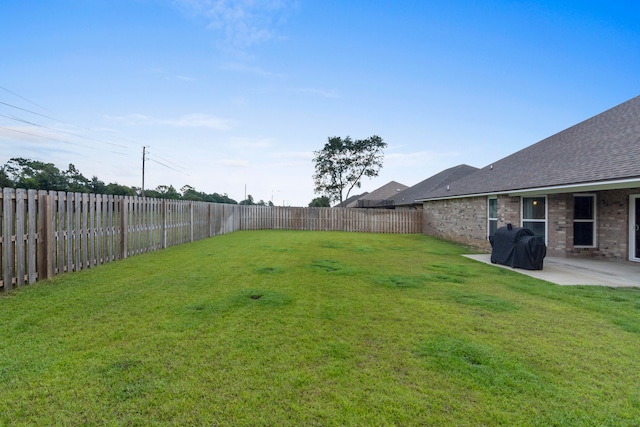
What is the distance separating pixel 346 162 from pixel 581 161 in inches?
1133

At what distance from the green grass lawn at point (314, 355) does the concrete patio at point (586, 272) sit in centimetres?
84

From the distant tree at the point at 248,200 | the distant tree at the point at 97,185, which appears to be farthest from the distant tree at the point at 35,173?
the distant tree at the point at 248,200

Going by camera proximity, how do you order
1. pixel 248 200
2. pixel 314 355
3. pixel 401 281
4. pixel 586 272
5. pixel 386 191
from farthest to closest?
pixel 248 200 < pixel 386 191 < pixel 586 272 < pixel 401 281 < pixel 314 355

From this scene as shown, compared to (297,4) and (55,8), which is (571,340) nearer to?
(297,4)

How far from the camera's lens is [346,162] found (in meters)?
36.4

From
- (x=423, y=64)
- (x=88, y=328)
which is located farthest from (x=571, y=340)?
(x=423, y=64)

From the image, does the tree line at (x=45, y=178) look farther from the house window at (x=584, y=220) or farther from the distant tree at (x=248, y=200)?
the house window at (x=584, y=220)

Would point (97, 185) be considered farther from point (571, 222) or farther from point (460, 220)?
point (571, 222)

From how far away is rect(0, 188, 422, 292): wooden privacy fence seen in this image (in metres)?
4.50

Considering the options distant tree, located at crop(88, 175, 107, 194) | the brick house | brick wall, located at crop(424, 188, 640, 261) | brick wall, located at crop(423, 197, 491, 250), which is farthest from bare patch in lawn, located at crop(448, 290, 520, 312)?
distant tree, located at crop(88, 175, 107, 194)

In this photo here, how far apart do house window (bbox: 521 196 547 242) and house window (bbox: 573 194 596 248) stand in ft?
2.44

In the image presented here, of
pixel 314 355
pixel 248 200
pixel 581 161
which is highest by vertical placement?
pixel 248 200

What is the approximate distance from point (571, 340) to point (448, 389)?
190 centimetres

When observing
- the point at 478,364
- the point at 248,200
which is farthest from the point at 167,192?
the point at 478,364
